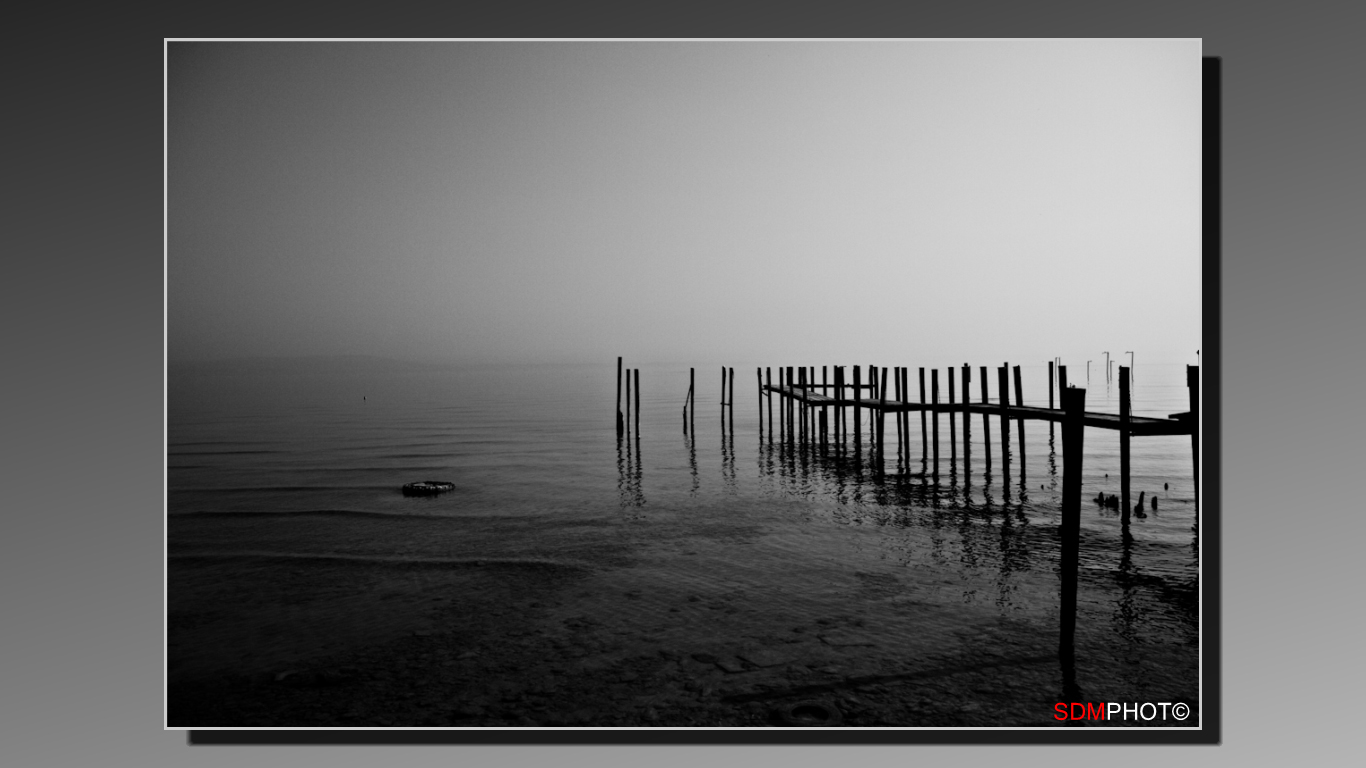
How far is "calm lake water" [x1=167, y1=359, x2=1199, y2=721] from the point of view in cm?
714

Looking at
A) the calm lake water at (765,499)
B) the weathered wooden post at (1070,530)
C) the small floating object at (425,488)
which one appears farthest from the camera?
the small floating object at (425,488)

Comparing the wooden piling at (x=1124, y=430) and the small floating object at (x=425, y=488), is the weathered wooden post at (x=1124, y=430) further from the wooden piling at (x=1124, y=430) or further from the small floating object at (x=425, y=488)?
the small floating object at (x=425, y=488)

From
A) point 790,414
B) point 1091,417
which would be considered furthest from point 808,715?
point 790,414

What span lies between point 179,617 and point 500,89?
5.54 meters

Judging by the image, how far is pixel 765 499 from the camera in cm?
1231

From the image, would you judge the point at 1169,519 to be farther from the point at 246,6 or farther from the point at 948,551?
the point at 246,6

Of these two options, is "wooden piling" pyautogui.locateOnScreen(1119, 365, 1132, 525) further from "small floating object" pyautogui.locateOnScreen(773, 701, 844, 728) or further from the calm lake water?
"small floating object" pyautogui.locateOnScreen(773, 701, 844, 728)

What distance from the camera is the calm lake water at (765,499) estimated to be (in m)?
7.14

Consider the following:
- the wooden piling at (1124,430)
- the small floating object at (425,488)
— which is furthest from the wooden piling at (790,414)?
the wooden piling at (1124,430)

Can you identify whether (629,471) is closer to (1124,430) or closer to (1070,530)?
(1124,430)

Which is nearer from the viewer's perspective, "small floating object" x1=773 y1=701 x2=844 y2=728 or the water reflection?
"small floating object" x1=773 y1=701 x2=844 y2=728

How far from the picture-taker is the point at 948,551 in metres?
8.39

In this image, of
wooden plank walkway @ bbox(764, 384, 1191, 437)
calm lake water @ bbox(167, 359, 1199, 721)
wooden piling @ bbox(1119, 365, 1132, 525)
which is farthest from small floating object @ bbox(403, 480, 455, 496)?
wooden piling @ bbox(1119, 365, 1132, 525)
